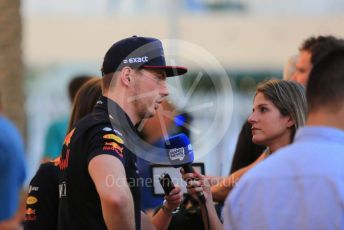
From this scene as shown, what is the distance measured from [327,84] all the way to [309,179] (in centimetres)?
41

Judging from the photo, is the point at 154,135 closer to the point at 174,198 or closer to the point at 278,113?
the point at 278,113

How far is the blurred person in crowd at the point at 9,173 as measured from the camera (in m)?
7.68

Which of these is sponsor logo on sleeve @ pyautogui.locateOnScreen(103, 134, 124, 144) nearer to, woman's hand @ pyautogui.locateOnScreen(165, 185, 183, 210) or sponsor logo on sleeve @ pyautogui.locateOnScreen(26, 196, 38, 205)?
woman's hand @ pyautogui.locateOnScreen(165, 185, 183, 210)

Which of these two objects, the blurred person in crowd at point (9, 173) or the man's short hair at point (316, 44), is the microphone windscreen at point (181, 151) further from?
the blurred person in crowd at point (9, 173)

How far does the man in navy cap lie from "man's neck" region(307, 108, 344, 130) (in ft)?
3.63

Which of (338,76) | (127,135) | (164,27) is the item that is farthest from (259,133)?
(164,27)

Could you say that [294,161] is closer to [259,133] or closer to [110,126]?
[110,126]

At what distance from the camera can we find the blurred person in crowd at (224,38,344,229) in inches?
133

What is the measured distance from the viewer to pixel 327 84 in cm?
356

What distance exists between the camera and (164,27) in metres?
31.4

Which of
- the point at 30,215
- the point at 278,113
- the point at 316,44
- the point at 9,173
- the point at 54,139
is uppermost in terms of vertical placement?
the point at 316,44

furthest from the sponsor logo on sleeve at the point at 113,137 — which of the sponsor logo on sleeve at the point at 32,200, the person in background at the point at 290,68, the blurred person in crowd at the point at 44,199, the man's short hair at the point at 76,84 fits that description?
the man's short hair at the point at 76,84

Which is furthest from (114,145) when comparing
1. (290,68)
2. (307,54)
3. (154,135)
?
(290,68)

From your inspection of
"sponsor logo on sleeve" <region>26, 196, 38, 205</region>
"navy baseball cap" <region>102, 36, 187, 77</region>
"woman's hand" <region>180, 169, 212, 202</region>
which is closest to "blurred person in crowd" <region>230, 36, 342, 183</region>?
"woman's hand" <region>180, 169, 212, 202</region>
